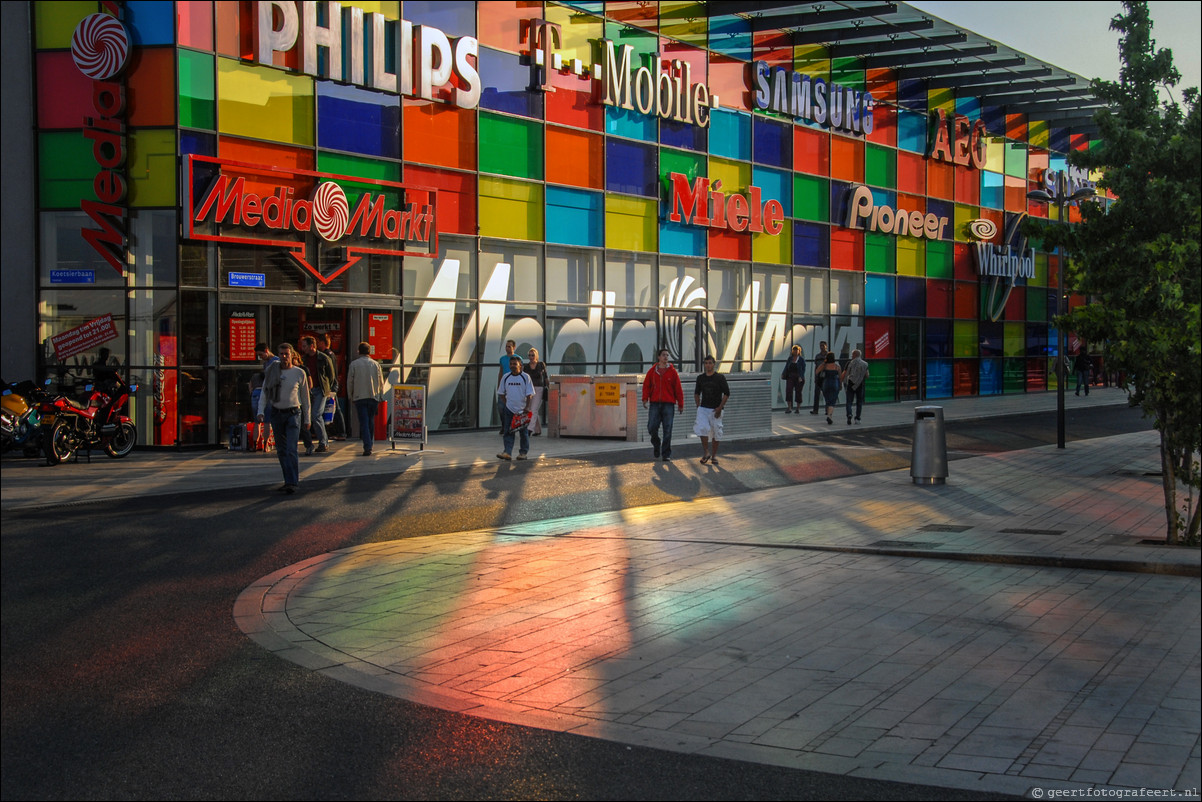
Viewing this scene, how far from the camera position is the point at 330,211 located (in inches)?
797

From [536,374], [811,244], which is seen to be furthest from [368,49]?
[811,244]

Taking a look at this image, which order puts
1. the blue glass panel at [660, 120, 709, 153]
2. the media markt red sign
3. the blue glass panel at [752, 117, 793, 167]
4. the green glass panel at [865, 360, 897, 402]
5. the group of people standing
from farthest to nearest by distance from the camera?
the green glass panel at [865, 360, 897, 402], the blue glass panel at [752, 117, 793, 167], the blue glass panel at [660, 120, 709, 153], the group of people standing, the media markt red sign

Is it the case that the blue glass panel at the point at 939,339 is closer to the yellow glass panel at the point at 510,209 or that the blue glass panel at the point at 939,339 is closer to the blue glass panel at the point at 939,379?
the blue glass panel at the point at 939,379

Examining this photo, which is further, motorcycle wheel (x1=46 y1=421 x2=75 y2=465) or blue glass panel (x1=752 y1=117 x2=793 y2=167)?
blue glass panel (x1=752 y1=117 x2=793 y2=167)

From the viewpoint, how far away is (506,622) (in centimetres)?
702

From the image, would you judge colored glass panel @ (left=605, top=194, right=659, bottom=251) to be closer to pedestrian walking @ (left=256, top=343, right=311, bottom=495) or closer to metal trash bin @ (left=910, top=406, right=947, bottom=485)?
metal trash bin @ (left=910, top=406, right=947, bottom=485)

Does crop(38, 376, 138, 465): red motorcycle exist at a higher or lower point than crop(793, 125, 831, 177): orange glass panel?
lower

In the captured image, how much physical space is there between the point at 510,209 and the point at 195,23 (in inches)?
291

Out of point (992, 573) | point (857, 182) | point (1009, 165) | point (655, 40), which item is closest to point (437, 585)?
point (992, 573)

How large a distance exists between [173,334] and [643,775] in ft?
53.2

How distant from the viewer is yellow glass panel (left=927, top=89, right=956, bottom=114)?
3775 cm

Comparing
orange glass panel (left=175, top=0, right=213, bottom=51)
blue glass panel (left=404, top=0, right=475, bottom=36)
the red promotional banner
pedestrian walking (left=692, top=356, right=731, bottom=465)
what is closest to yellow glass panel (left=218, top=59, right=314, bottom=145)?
orange glass panel (left=175, top=0, right=213, bottom=51)

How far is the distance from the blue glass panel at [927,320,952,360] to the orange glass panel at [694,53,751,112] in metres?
12.0

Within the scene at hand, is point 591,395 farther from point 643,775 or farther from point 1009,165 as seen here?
point 1009,165
